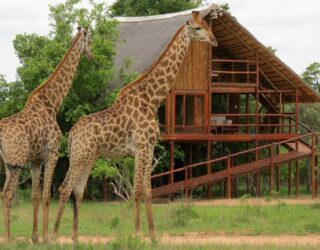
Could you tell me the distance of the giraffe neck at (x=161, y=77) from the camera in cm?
1341

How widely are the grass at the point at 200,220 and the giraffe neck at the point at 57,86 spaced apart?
2.80m

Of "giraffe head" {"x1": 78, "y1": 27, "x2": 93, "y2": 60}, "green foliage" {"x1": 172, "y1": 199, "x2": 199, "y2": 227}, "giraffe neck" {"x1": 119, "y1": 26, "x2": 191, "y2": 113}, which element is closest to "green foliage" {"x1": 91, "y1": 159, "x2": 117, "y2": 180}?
"green foliage" {"x1": 172, "y1": 199, "x2": 199, "y2": 227}

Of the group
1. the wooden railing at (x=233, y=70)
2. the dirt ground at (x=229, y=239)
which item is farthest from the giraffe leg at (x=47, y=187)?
the wooden railing at (x=233, y=70)

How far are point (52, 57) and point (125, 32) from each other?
7701 mm

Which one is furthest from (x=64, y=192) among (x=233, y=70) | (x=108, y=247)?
(x=233, y=70)

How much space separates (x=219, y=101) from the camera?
32062mm

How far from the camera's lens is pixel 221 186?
3195cm

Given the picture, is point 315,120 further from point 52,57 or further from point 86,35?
point 86,35

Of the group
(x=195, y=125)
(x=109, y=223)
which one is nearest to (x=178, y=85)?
(x=195, y=125)

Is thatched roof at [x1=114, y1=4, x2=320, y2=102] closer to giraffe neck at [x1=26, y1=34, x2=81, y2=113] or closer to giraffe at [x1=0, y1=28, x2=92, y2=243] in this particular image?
giraffe neck at [x1=26, y1=34, x2=81, y2=113]

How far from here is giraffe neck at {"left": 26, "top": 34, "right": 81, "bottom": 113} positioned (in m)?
13.2

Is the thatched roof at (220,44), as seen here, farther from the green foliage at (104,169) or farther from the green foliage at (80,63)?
the green foliage at (104,169)

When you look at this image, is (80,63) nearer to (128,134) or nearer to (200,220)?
(200,220)

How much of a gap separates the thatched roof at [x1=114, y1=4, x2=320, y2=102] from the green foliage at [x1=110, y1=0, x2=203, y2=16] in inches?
280
